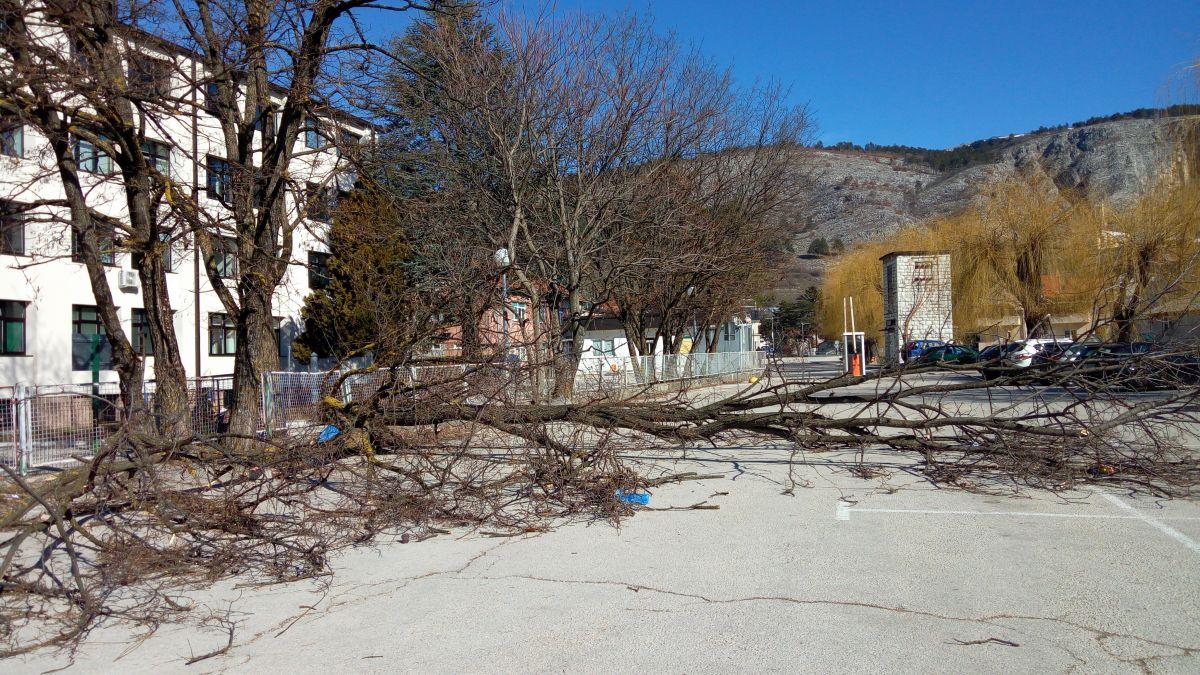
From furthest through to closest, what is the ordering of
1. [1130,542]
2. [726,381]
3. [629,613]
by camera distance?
[726,381] < [1130,542] < [629,613]

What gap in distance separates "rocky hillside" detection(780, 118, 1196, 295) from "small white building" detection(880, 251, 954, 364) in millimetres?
4045

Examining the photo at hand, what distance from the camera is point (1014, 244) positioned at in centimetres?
3734

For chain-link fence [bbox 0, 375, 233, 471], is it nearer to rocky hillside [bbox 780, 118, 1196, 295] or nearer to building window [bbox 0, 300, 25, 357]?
building window [bbox 0, 300, 25, 357]

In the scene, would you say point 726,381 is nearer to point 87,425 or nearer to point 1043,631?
point 87,425

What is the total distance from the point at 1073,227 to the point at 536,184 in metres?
22.9

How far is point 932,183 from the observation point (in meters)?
184

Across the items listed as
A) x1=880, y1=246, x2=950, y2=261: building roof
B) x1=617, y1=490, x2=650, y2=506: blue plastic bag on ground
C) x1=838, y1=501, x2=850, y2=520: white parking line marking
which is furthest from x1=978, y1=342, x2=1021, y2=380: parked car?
x1=880, y1=246, x2=950, y2=261: building roof

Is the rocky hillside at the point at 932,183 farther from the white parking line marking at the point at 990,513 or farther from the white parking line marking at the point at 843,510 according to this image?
the white parking line marking at the point at 843,510

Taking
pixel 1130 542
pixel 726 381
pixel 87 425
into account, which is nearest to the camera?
pixel 1130 542

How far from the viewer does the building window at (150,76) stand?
445 inches

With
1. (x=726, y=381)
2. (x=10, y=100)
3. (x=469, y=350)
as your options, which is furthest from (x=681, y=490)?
(x=726, y=381)

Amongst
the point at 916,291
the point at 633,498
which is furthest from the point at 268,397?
the point at 916,291

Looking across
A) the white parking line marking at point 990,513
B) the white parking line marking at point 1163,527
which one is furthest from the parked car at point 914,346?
the white parking line marking at point 1163,527

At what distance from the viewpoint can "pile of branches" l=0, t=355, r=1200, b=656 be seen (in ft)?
20.2
